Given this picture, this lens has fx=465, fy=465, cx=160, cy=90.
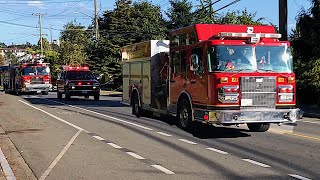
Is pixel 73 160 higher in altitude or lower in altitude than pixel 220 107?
lower

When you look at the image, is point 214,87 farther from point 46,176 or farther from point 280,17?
point 280,17

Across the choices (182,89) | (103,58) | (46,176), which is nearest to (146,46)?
(182,89)

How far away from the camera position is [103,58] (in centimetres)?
5194

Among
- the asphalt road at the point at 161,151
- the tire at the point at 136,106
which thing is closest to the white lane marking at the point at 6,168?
the asphalt road at the point at 161,151

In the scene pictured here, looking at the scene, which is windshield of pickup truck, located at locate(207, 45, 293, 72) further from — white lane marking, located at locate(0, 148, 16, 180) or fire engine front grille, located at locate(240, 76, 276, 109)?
white lane marking, located at locate(0, 148, 16, 180)

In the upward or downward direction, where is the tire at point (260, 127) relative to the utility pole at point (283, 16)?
downward

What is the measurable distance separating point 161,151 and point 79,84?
68.2 feet

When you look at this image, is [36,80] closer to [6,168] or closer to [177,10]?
[177,10]

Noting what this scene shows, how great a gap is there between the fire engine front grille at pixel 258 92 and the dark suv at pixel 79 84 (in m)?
20.0

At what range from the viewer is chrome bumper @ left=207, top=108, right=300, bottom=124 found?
1144cm

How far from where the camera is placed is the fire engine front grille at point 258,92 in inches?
455

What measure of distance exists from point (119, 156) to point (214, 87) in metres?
3.19

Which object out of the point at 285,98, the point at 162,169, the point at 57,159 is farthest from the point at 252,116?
the point at 57,159

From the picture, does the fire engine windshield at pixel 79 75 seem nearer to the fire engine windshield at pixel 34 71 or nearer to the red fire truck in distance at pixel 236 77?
the fire engine windshield at pixel 34 71
